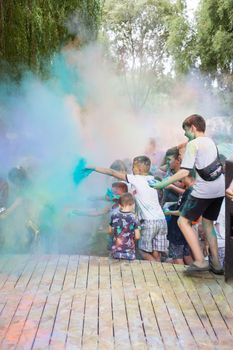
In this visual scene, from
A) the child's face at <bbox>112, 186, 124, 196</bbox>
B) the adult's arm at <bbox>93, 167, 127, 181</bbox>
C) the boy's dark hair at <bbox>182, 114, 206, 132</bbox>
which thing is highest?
the boy's dark hair at <bbox>182, 114, 206, 132</bbox>

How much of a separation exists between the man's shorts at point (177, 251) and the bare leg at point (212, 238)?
1.05m

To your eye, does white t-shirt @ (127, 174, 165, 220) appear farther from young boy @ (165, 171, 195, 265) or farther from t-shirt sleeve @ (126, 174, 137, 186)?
young boy @ (165, 171, 195, 265)

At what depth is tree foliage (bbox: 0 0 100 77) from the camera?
10.5 m

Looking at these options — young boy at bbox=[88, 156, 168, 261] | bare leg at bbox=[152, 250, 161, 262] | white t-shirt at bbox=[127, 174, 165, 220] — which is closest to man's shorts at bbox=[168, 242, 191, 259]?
bare leg at bbox=[152, 250, 161, 262]

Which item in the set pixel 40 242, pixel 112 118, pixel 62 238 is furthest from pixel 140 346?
pixel 112 118

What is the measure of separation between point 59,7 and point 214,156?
7285 mm

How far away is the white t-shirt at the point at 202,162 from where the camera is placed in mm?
5594

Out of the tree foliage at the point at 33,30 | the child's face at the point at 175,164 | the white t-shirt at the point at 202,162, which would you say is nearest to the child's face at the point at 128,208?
the white t-shirt at the point at 202,162

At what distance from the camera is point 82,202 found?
9812 millimetres

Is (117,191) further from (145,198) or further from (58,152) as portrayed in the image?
(58,152)

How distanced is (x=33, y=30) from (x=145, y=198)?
18.4ft

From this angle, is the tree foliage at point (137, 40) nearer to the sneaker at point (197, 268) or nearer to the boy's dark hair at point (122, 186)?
the boy's dark hair at point (122, 186)

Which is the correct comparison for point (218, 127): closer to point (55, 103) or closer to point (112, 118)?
point (112, 118)

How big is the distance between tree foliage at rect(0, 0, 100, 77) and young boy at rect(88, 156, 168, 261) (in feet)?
16.5
